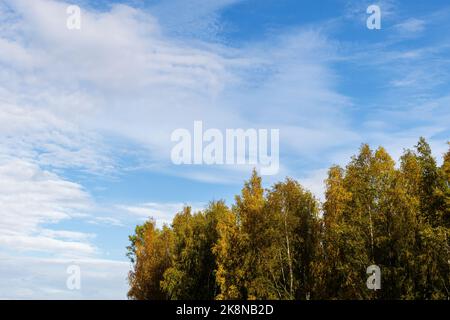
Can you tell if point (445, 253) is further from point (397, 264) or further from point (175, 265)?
point (175, 265)

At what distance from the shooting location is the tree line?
27.1 metres

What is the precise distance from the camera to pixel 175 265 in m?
51.6

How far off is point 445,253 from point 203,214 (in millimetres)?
34233

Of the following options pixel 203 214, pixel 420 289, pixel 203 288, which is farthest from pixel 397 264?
pixel 203 214

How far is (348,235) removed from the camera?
28797mm

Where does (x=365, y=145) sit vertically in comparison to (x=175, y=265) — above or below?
above

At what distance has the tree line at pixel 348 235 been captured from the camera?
27094 mm

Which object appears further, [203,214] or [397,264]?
[203,214]

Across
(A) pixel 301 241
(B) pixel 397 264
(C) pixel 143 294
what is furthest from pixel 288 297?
(C) pixel 143 294
